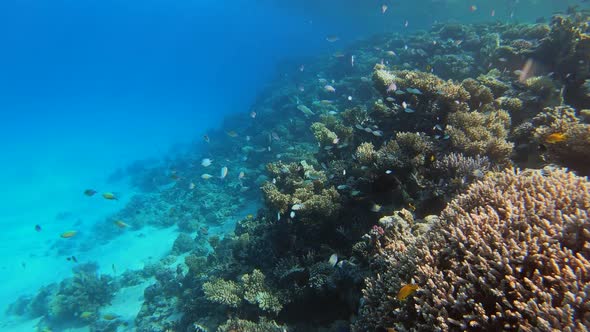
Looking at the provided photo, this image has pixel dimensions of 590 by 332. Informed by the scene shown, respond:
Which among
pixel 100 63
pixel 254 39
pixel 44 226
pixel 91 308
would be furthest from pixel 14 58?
pixel 91 308

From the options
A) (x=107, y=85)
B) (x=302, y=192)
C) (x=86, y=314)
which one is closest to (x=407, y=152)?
(x=302, y=192)

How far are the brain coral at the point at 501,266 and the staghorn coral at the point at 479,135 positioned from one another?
212 centimetres

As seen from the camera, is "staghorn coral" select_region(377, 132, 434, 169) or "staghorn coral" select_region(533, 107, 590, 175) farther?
"staghorn coral" select_region(377, 132, 434, 169)

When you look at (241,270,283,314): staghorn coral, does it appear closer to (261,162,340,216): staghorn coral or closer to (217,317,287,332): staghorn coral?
(217,317,287,332): staghorn coral

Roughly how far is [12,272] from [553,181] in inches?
1080

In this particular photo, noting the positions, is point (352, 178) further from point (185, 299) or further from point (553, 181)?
point (185, 299)

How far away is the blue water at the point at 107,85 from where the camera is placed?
30.5m

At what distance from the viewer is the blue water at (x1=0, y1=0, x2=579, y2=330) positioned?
30516mm

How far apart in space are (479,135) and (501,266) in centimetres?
412

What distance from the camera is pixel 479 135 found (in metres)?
5.95

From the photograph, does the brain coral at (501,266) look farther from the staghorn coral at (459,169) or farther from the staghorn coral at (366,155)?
the staghorn coral at (366,155)

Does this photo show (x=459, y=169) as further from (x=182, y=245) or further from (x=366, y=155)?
(x=182, y=245)

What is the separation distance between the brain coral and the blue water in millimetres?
16387

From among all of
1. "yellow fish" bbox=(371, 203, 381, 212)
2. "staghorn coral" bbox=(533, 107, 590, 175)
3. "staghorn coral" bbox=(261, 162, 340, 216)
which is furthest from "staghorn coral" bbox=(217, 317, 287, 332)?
"staghorn coral" bbox=(533, 107, 590, 175)
